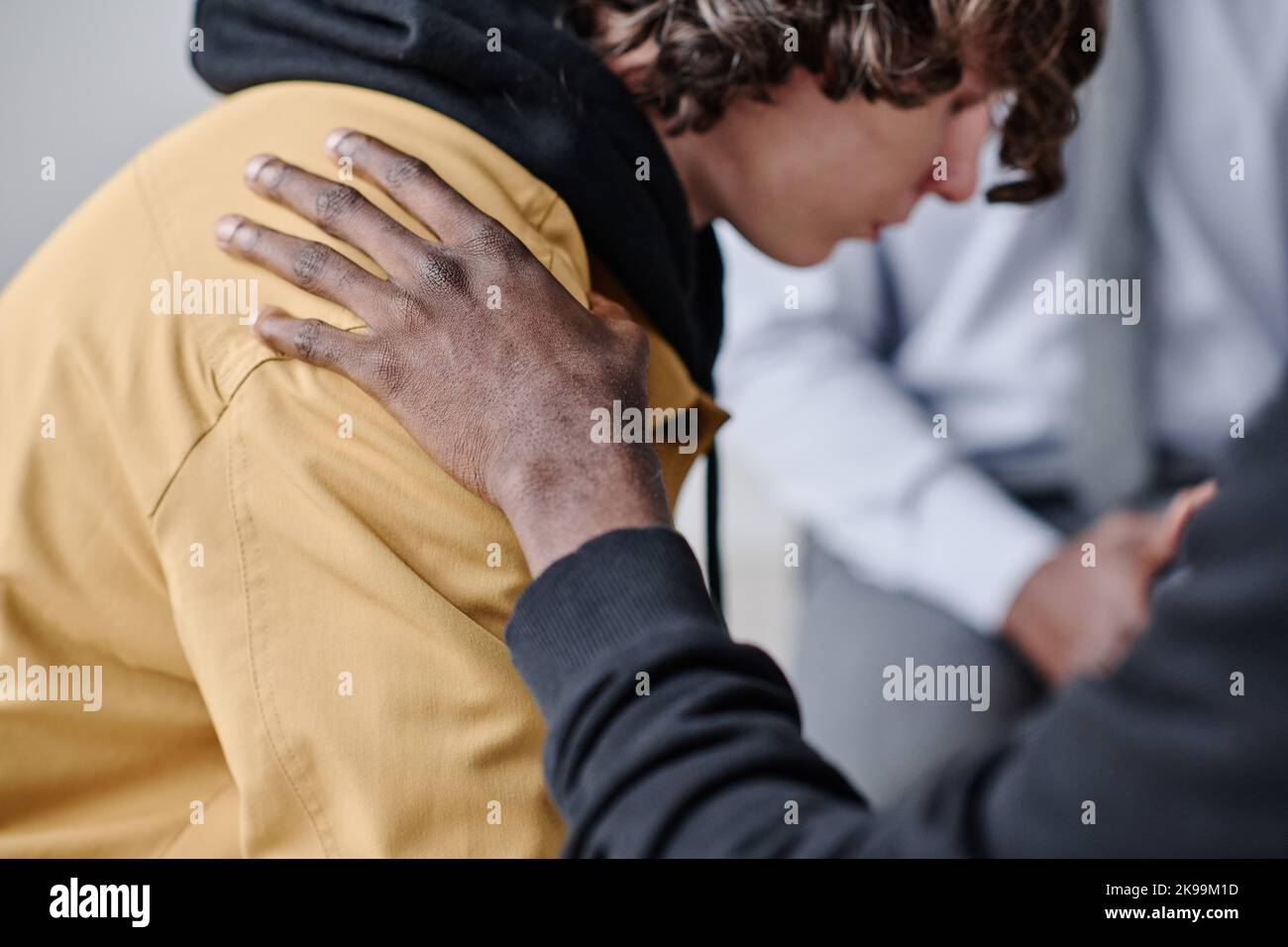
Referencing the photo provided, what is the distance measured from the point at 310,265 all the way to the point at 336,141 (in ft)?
0.24

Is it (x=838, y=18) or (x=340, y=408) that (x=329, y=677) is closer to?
(x=340, y=408)

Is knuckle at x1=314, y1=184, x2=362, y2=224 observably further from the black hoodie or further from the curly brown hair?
the curly brown hair

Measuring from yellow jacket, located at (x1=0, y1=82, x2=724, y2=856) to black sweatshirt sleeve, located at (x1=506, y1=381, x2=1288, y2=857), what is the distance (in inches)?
3.1

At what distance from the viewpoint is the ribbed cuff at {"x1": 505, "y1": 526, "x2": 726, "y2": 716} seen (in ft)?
1.69

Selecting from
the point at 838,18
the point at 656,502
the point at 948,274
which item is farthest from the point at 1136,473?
the point at 656,502

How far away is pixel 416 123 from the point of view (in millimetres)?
669

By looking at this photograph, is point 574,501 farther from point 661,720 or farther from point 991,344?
point 991,344

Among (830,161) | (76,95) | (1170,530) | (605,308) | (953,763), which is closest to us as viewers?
(953,763)

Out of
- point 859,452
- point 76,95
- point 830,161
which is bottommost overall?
point 859,452

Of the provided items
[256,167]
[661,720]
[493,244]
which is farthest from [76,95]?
[661,720]

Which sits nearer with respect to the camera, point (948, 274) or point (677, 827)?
point (677, 827)

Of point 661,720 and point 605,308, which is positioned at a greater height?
point 605,308

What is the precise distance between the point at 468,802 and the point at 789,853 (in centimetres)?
18

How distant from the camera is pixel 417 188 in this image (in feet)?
2.07
